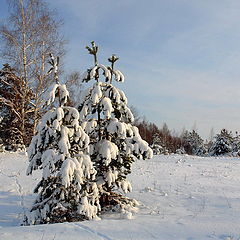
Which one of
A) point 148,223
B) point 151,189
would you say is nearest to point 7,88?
point 151,189

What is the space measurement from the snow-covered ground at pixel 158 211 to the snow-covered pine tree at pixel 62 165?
65cm

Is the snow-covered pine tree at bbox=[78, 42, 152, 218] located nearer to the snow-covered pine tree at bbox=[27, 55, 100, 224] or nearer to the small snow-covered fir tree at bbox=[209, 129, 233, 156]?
the snow-covered pine tree at bbox=[27, 55, 100, 224]

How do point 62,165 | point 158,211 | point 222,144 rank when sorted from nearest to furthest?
point 62,165
point 158,211
point 222,144

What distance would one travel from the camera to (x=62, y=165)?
5.16 metres

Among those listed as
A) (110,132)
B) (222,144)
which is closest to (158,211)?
(110,132)

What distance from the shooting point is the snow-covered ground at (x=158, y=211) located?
396 centimetres

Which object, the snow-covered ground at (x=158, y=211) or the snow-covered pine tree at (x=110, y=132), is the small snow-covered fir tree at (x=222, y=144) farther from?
the snow-covered pine tree at (x=110, y=132)

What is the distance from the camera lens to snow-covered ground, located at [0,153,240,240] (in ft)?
13.0

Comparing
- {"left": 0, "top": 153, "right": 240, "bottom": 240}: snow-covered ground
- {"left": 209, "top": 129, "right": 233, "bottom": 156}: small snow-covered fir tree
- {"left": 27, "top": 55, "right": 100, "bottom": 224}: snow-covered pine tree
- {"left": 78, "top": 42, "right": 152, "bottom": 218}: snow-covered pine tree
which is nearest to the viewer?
{"left": 0, "top": 153, "right": 240, "bottom": 240}: snow-covered ground

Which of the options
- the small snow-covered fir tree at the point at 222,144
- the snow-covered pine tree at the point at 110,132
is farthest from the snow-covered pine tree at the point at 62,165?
the small snow-covered fir tree at the point at 222,144

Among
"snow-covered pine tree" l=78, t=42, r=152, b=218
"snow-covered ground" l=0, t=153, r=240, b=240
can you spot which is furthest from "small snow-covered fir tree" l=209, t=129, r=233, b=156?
"snow-covered pine tree" l=78, t=42, r=152, b=218

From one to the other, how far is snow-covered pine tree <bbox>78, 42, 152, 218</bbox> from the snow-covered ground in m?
0.72

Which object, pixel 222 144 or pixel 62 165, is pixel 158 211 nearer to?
pixel 62 165

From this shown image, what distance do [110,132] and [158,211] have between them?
206 cm
